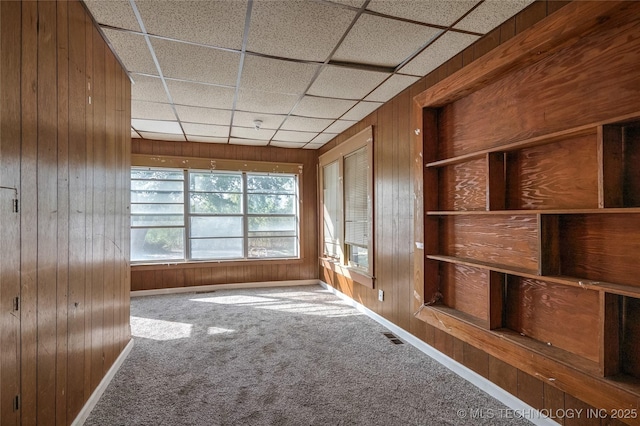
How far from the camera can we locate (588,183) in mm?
1626

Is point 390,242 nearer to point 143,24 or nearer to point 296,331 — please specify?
point 296,331

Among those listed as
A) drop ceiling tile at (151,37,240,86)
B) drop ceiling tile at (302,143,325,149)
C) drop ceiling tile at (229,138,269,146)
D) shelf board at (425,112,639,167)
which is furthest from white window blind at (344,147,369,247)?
drop ceiling tile at (151,37,240,86)

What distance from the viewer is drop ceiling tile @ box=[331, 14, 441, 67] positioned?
206cm

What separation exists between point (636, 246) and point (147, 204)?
227 inches

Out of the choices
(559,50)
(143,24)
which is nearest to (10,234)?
(143,24)

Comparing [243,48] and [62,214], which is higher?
[243,48]

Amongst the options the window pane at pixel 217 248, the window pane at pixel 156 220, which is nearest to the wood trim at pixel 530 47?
the window pane at pixel 217 248

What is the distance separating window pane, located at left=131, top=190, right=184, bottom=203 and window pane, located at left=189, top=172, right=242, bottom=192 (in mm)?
265

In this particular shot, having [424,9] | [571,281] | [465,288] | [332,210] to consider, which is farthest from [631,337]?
[332,210]

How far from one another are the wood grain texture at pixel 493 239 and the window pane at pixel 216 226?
3.95 meters

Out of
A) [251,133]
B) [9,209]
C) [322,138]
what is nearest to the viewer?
[9,209]

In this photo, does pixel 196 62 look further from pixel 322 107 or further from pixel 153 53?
pixel 322 107

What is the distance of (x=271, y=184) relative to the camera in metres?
5.80

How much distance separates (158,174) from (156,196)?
0.38m
